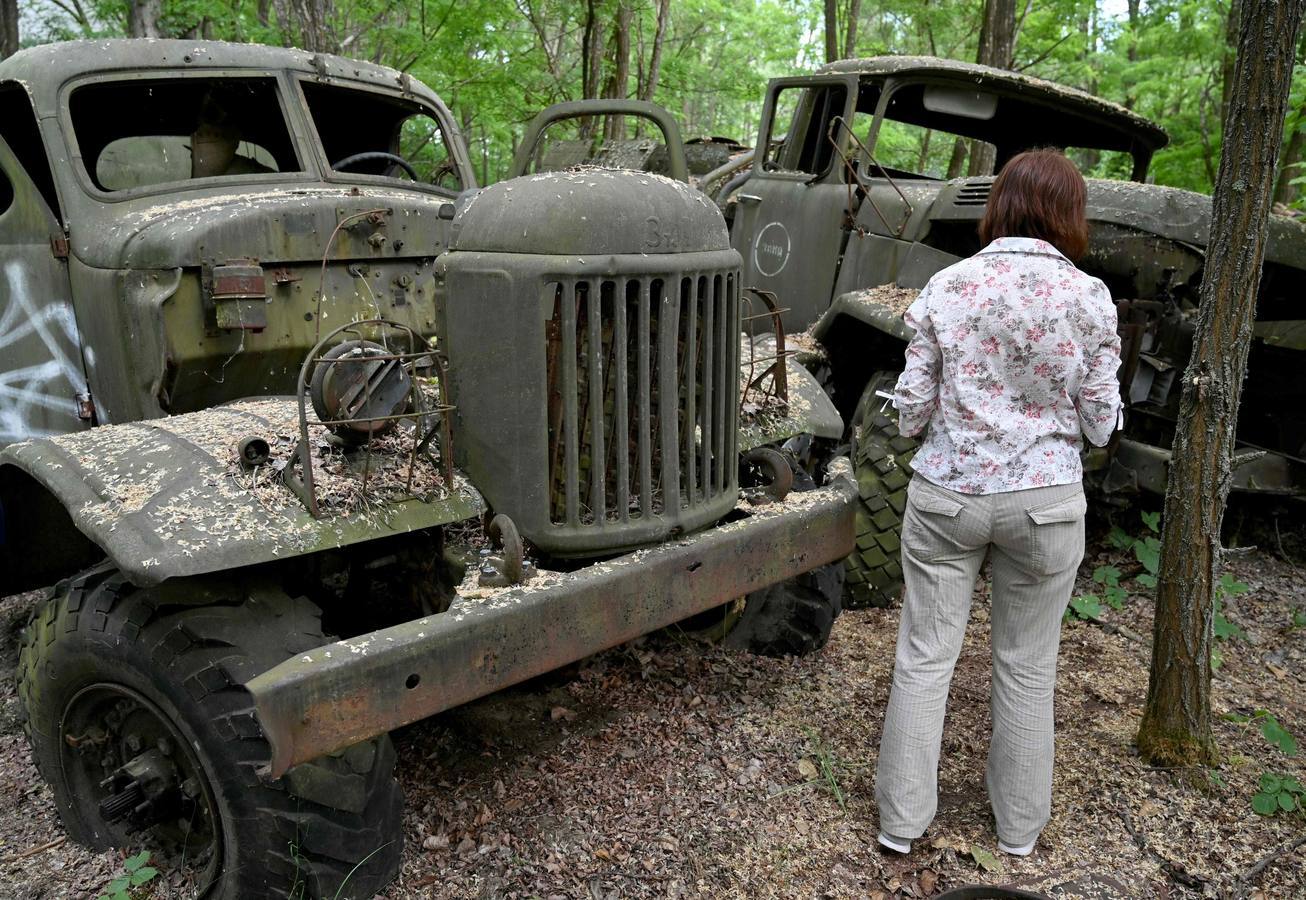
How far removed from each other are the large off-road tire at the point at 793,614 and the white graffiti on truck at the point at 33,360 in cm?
283

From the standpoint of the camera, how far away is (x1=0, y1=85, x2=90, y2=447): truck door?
3809 mm

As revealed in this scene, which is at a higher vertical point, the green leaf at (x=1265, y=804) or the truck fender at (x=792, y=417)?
the truck fender at (x=792, y=417)

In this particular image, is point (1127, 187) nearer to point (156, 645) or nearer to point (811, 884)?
point (811, 884)

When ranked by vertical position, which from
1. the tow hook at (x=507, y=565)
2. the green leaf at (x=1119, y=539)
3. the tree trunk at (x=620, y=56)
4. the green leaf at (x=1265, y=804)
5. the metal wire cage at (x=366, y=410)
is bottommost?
the green leaf at (x=1119, y=539)

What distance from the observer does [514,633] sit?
7.90ft

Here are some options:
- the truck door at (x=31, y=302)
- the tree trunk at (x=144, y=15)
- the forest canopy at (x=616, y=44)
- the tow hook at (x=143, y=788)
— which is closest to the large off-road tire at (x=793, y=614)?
the tow hook at (x=143, y=788)

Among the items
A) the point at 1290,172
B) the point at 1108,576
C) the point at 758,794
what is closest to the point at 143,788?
the point at 758,794

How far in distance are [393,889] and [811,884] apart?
45.6 inches

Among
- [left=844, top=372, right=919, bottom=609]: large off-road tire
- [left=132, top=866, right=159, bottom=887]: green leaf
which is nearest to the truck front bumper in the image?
[left=132, top=866, right=159, bottom=887]: green leaf

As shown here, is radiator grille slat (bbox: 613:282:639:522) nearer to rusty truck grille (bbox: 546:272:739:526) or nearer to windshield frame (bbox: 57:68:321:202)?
rusty truck grille (bbox: 546:272:739:526)

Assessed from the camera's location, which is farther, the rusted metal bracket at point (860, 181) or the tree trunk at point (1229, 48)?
the tree trunk at point (1229, 48)

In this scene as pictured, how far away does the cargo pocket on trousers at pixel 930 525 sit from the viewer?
2748 mm

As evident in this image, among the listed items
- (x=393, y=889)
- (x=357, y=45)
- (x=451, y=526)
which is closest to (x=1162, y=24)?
(x=357, y=45)

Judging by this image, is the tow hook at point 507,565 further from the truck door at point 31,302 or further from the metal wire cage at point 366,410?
the truck door at point 31,302
